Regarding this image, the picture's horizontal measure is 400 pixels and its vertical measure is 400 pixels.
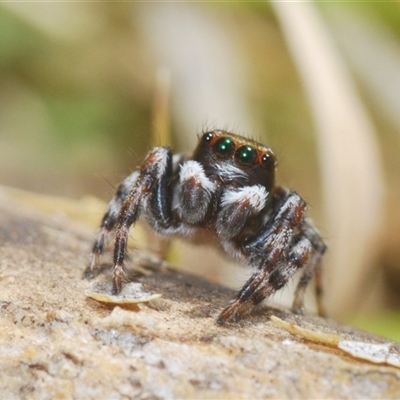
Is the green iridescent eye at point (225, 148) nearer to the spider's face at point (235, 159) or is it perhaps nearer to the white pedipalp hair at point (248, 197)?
the spider's face at point (235, 159)

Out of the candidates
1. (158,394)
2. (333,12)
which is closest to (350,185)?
(333,12)

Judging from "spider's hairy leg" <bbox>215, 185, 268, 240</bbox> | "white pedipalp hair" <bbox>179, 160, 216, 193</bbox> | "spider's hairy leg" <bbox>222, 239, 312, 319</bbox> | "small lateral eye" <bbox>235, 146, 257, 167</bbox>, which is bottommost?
"spider's hairy leg" <bbox>222, 239, 312, 319</bbox>

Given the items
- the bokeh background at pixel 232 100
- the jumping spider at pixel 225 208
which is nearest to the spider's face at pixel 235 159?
the jumping spider at pixel 225 208

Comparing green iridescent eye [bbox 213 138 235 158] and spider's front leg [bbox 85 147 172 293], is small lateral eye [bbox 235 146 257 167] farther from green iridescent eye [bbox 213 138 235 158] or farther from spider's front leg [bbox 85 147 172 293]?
spider's front leg [bbox 85 147 172 293]

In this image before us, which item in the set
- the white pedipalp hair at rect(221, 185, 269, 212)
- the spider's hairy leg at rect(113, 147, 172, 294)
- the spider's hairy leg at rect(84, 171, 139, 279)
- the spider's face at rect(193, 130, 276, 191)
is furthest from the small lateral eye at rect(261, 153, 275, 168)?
the spider's hairy leg at rect(84, 171, 139, 279)

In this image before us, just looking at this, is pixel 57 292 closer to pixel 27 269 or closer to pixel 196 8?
pixel 27 269

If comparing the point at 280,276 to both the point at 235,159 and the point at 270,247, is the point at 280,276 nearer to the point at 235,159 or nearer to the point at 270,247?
the point at 270,247
